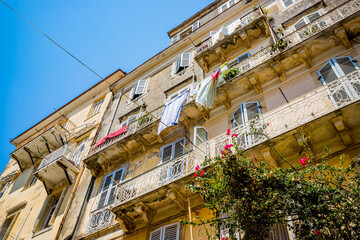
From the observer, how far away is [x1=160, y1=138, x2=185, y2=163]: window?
1105cm

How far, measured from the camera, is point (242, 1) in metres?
16.2

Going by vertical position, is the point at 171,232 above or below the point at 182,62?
below

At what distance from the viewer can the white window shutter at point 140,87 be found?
1672 cm

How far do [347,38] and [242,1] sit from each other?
8077 millimetres

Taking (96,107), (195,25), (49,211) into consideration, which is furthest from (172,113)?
(195,25)

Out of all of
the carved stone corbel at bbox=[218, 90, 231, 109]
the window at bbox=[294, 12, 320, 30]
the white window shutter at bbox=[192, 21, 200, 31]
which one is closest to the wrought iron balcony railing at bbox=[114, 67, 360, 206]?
the carved stone corbel at bbox=[218, 90, 231, 109]

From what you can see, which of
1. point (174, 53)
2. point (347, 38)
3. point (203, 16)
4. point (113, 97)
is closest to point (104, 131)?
point (113, 97)

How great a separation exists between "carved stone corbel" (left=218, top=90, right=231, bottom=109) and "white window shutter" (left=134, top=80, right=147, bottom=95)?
665 cm

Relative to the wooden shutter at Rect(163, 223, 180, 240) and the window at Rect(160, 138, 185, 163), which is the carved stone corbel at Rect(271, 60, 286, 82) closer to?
the window at Rect(160, 138, 185, 163)

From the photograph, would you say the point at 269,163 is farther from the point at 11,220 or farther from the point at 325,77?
the point at 11,220

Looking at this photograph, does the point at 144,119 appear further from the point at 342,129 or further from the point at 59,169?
the point at 342,129

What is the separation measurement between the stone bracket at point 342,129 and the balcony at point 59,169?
1179 cm

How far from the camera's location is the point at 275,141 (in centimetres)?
757

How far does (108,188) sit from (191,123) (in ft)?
14.1
